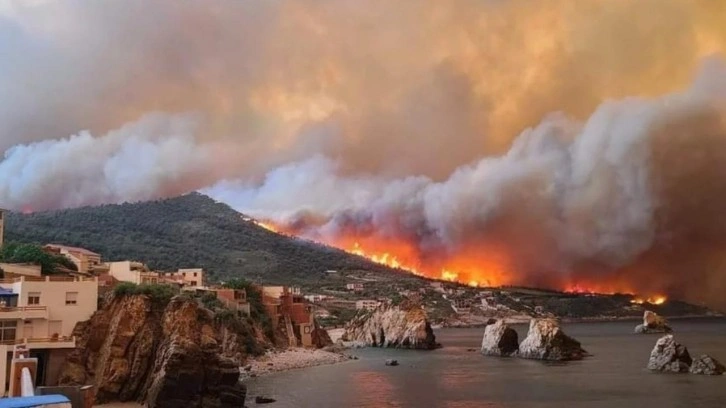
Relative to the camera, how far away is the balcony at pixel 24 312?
48688 millimetres

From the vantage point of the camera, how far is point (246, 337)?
88750mm

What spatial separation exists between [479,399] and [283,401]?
58.5 ft

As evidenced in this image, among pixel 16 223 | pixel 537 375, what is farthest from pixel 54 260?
pixel 16 223

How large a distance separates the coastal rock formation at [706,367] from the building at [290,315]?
58050 mm

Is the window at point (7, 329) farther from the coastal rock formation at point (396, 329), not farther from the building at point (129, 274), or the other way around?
the coastal rock formation at point (396, 329)

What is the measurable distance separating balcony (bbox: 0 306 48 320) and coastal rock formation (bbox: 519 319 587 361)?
7382 centimetres

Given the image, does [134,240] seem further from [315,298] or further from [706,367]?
[706,367]

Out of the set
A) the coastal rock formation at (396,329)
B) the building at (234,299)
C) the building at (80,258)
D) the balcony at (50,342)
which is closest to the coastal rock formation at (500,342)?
the coastal rock formation at (396,329)

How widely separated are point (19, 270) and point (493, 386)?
1953 inches

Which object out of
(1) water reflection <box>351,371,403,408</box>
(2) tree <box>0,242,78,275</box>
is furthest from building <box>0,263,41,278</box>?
(1) water reflection <box>351,371,403,408</box>

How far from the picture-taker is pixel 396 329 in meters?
141

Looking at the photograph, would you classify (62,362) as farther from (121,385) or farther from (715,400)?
(715,400)

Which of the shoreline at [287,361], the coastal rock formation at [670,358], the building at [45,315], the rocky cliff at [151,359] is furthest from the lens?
the coastal rock formation at [670,358]

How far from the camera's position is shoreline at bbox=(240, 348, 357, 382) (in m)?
77.8
